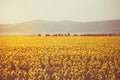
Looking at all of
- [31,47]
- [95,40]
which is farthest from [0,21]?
[95,40]

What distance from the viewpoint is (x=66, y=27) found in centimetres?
403

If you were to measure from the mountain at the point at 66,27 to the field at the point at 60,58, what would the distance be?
0.30 feet

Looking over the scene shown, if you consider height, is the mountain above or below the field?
above

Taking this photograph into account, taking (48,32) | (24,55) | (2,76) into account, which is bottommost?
(2,76)

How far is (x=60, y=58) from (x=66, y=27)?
1.44 feet

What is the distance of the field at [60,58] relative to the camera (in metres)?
3.67

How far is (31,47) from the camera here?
4.02 meters

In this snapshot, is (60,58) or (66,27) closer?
(60,58)

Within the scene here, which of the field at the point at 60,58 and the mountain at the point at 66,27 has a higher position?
the mountain at the point at 66,27

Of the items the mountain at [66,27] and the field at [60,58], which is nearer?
the field at [60,58]

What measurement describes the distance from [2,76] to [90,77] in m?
1.12

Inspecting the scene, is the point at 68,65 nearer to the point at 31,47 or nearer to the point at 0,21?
the point at 31,47

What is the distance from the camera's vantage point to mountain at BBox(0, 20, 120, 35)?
3979mm

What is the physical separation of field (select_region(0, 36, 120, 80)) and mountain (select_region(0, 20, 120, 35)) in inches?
3.6
